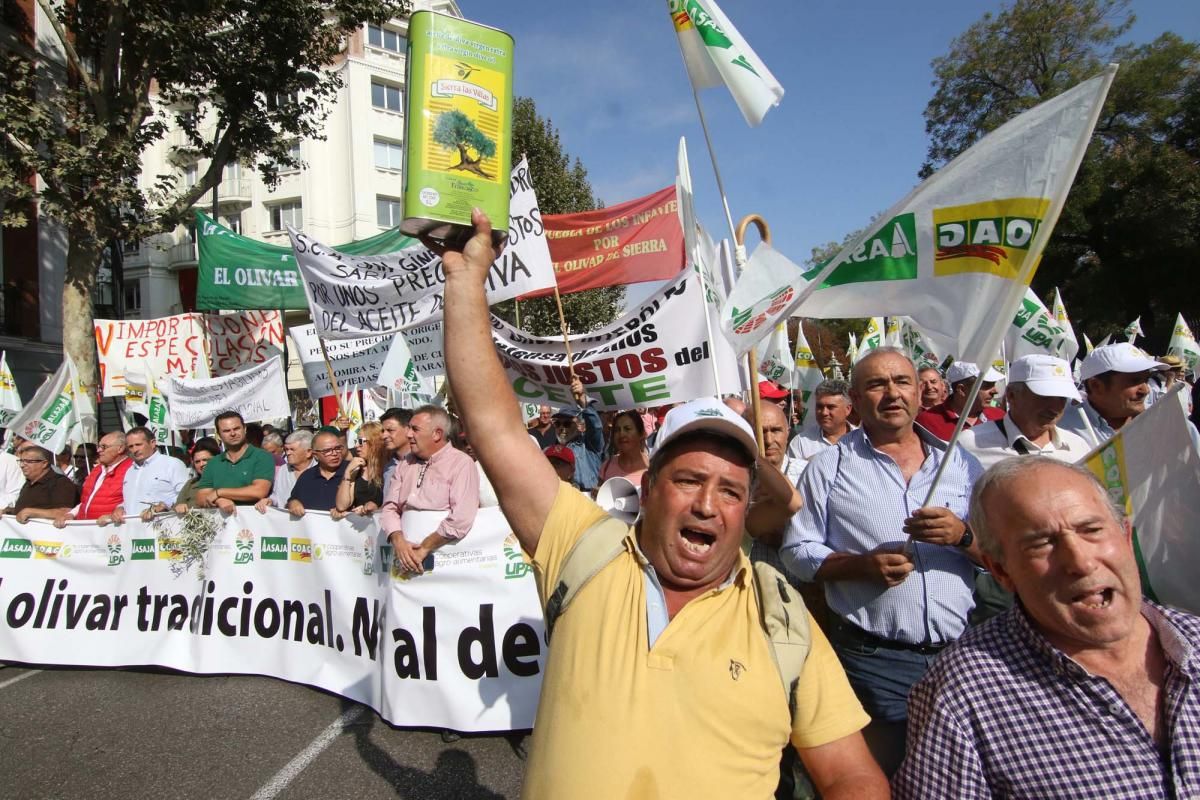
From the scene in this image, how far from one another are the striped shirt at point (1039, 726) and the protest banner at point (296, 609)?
3.02 meters

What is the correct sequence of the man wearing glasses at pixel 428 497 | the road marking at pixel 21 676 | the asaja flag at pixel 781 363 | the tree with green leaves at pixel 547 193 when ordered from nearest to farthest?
the man wearing glasses at pixel 428 497, the road marking at pixel 21 676, the asaja flag at pixel 781 363, the tree with green leaves at pixel 547 193

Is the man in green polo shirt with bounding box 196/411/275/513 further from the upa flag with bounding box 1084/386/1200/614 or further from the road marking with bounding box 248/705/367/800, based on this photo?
the upa flag with bounding box 1084/386/1200/614

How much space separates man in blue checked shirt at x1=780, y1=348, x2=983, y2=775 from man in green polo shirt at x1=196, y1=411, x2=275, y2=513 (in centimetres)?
461

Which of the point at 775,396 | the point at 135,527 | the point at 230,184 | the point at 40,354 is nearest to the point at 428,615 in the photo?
the point at 135,527

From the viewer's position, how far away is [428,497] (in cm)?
462

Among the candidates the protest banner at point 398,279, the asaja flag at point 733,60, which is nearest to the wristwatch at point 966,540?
the asaja flag at point 733,60

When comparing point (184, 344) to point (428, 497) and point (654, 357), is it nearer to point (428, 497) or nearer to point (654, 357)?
point (428, 497)

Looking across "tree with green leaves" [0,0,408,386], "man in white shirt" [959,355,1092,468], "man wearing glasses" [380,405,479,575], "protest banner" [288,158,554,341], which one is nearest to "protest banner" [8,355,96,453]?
"protest banner" [288,158,554,341]

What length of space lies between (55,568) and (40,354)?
19442 millimetres

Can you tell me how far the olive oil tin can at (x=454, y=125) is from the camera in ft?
5.91

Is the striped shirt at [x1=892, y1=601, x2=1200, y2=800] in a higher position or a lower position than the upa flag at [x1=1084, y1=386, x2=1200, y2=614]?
lower

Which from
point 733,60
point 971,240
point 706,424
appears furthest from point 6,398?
point 971,240

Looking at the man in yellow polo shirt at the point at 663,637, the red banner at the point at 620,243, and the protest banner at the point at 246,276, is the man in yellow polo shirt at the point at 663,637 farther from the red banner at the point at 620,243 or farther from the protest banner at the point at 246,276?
the protest banner at the point at 246,276

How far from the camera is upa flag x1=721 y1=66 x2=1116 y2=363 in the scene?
2.17 m
